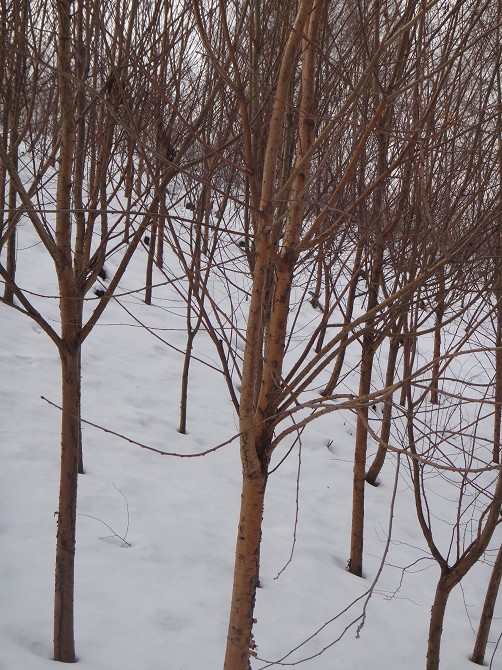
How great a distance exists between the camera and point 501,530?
230 inches

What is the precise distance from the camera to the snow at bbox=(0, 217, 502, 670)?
3.16 metres

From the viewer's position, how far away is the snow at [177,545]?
3156mm

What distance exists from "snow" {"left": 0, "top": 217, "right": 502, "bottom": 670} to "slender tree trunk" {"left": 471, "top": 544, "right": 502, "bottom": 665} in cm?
13

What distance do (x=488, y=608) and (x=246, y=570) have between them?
2.35 metres

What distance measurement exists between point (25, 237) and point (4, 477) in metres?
6.20

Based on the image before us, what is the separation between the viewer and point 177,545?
403cm

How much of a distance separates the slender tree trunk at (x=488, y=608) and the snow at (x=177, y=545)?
13cm

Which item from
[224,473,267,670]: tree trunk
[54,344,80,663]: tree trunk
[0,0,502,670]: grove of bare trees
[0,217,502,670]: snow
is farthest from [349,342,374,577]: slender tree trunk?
[224,473,267,670]: tree trunk

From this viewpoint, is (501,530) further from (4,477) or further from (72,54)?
(72,54)

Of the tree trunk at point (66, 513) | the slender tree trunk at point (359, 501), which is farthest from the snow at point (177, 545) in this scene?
the tree trunk at point (66, 513)

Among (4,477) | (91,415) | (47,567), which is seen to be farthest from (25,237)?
(47,567)

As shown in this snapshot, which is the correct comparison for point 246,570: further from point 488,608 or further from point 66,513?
point 488,608

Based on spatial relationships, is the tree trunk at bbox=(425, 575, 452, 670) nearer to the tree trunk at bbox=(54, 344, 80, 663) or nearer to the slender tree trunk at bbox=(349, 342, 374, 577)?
the slender tree trunk at bbox=(349, 342, 374, 577)

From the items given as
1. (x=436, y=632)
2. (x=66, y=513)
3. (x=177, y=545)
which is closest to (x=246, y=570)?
(x=66, y=513)
